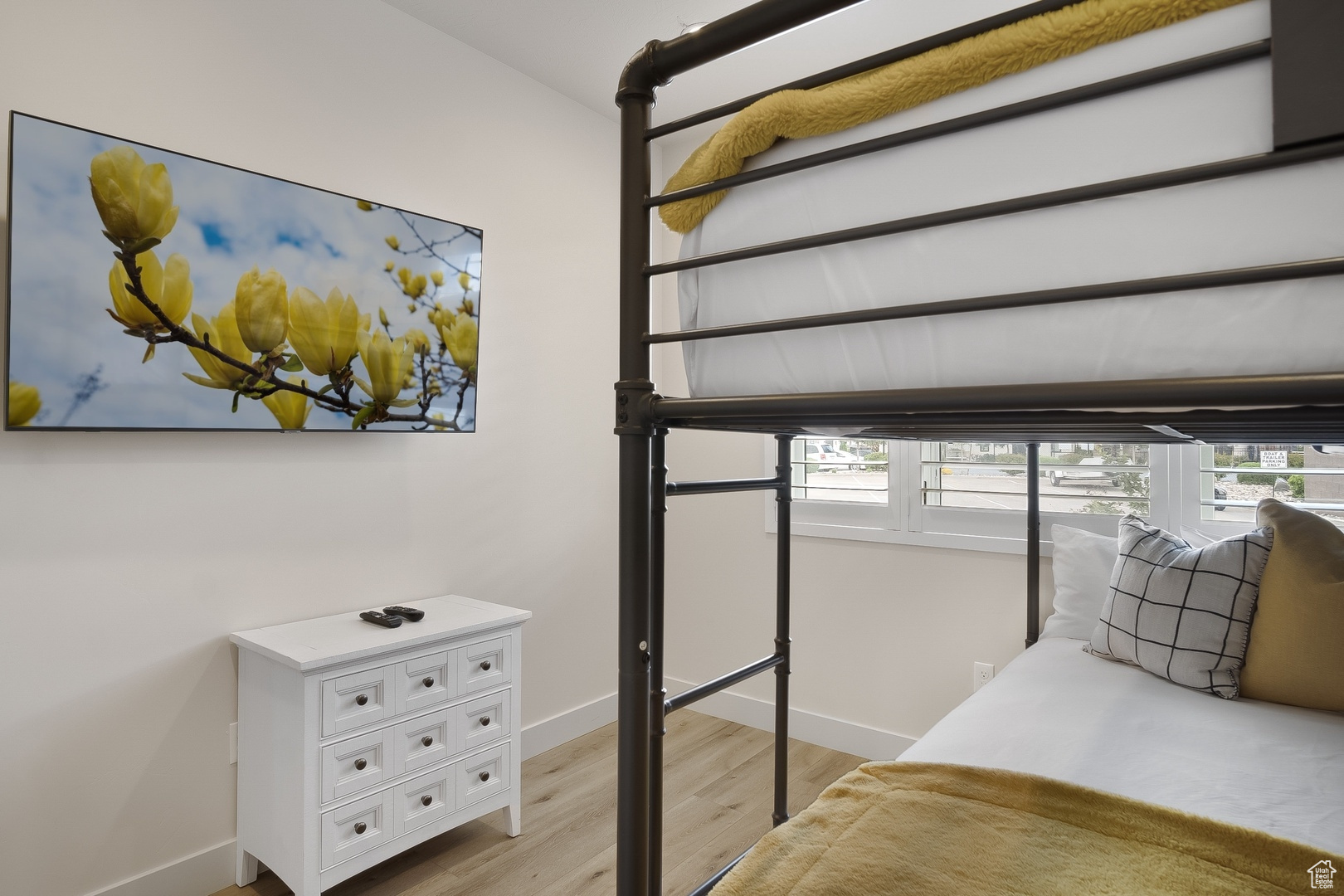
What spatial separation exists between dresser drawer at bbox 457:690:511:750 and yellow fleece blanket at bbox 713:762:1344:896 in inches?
51.5

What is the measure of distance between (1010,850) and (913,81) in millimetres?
890

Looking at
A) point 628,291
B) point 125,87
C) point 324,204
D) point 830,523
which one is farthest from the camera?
point 830,523

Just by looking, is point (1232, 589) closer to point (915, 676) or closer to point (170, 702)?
point (915, 676)

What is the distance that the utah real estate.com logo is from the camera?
0.78 meters

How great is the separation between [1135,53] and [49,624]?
2.20 metres

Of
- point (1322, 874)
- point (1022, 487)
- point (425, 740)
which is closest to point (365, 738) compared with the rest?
point (425, 740)

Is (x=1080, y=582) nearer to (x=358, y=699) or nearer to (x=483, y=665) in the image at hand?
(x=483, y=665)

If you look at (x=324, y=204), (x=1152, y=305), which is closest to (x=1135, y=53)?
(x=1152, y=305)

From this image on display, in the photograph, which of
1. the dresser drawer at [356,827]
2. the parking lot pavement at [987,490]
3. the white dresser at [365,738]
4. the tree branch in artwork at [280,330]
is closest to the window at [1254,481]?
the parking lot pavement at [987,490]

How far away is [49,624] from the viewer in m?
1.63

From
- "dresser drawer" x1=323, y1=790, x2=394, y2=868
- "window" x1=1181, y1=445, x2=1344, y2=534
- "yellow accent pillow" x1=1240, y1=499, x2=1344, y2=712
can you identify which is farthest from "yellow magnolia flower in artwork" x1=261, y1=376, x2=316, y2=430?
"window" x1=1181, y1=445, x2=1344, y2=534

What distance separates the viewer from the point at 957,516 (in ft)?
8.22

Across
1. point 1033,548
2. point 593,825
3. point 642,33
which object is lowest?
point 593,825

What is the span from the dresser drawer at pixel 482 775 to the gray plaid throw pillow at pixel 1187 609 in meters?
1.65
